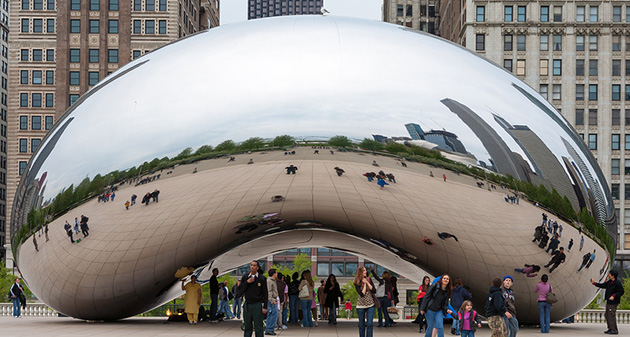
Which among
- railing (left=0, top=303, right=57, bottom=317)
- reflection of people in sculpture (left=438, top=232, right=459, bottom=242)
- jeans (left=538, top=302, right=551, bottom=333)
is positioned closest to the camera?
reflection of people in sculpture (left=438, top=232, right=459, bottom=242)

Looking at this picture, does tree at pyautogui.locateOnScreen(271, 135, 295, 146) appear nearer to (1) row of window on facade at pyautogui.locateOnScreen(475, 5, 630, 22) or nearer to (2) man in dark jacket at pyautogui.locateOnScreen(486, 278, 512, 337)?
(2) man in dark jacket at pyautogui.locateOnScreen(486, 278, 512, 337)

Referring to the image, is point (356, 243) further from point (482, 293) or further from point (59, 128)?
point (59, 128)

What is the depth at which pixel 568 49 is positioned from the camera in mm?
83062

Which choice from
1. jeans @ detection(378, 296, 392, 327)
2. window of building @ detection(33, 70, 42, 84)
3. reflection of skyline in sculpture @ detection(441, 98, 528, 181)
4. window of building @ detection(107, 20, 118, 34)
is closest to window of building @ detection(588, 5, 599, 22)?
window of building @ detection(107, 20, 118, 34)

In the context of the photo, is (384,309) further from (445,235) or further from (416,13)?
(416,13)

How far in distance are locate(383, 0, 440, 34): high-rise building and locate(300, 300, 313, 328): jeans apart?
97.5 metres

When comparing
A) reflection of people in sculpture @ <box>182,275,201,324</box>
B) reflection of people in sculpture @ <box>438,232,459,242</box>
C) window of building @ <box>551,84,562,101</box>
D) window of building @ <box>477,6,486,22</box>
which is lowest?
reflection of people in sculpture @ <box>182,275,201,324</box>

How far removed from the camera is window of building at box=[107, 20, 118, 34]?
86481 millimetres

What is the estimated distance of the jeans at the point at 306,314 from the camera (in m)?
18.8

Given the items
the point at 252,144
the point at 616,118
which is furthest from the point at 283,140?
the point at 616,118

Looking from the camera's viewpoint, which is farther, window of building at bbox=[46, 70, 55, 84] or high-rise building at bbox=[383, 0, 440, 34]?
high-rise building at bbox=[383, 0, 440, 34]

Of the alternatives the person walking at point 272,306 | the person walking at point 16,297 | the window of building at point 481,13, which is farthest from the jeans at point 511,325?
the window of building at point 481,13

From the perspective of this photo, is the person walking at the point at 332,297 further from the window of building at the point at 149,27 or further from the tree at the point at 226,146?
the window of building at the point at 149,27

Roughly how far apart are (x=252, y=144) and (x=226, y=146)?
0.43 m
